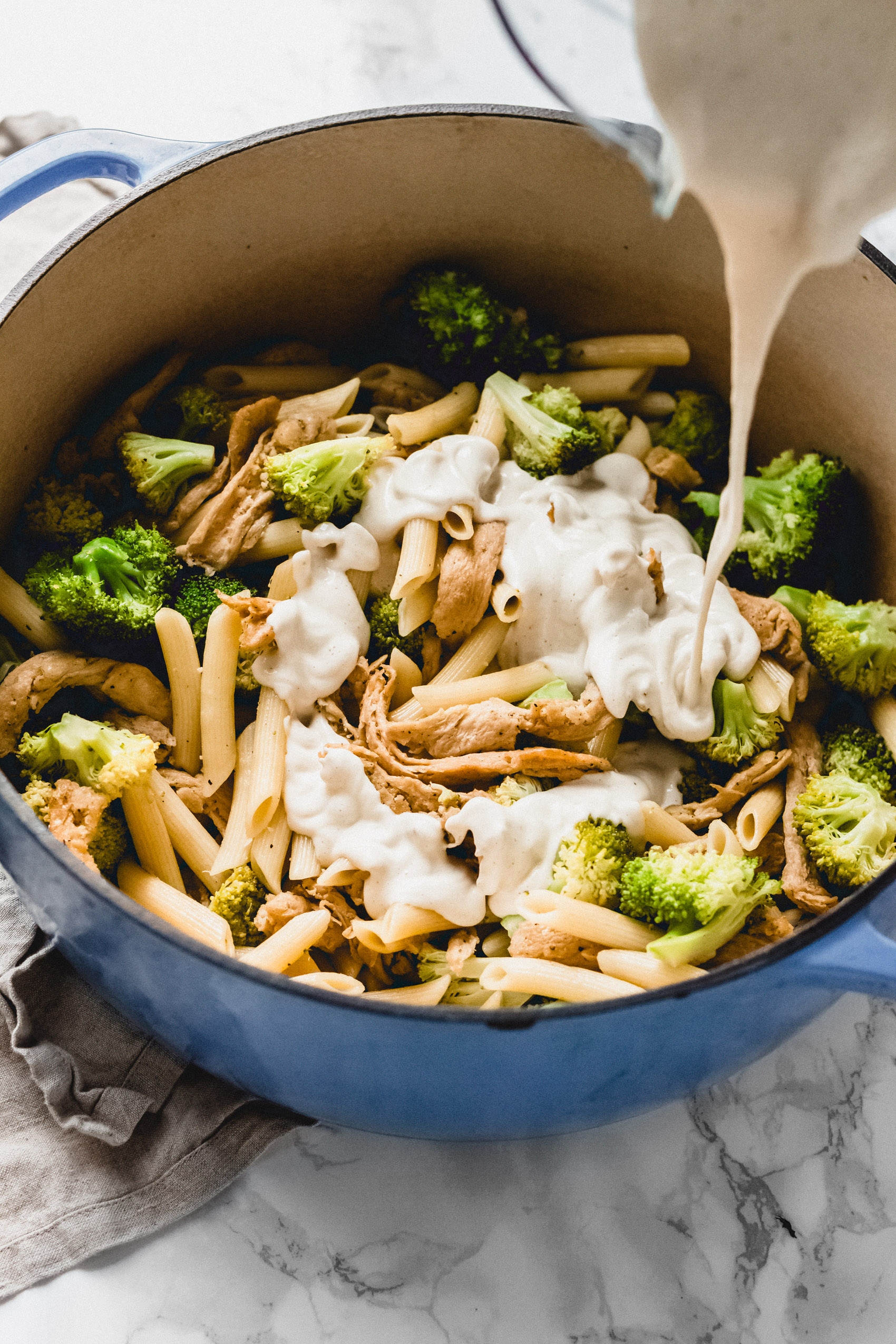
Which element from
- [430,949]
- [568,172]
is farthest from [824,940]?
[568,172]

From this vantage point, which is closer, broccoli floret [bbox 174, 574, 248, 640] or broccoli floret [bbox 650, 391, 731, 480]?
broccoli floret [bbox 174, 574, 248, 640]

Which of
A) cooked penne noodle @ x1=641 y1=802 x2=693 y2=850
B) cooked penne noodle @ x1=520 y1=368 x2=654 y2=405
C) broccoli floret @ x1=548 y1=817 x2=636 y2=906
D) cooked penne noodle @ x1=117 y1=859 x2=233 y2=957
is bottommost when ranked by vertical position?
cooked penne noodle @ x1=641 y1=802 x2=693 y2=850

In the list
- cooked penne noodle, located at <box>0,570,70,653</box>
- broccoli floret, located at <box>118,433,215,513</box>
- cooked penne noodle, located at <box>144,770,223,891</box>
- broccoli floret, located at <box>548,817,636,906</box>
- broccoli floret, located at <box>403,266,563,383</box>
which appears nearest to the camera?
broccoli floret, located at <box>548,817,636,906</box>

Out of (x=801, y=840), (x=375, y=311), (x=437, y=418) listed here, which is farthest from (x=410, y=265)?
(x=801, y=840)

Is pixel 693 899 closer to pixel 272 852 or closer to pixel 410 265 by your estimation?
pixel 272 852

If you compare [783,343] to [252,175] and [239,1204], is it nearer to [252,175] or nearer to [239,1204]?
[252,175]

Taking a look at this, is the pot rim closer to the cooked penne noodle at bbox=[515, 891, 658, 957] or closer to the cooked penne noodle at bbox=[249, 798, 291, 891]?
the cooked penne noodle at bbox=[515, 891, 658, 957]

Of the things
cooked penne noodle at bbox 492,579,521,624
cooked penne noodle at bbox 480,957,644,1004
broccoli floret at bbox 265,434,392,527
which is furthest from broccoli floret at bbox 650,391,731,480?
cooked penne noodle at bbox 480,957,644,1004

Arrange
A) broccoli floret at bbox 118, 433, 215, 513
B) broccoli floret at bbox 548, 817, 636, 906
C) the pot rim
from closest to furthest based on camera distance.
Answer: the pot rim, broccoli floret at bbox 548, 817, 636, 906, broccoli floret at bbox 118, 433, 215, 513

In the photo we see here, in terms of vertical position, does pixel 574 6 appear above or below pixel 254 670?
above
